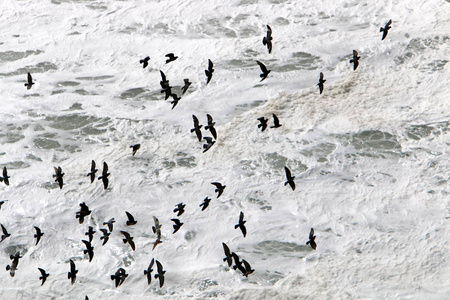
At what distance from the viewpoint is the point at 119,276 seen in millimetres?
12188

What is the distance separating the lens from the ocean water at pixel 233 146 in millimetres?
12641

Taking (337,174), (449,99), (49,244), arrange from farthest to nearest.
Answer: (449,99) → (337,174) → (49,244)

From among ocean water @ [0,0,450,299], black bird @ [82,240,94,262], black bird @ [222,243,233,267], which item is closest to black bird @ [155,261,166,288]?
Answer: ocean water @ [0,0,450,299]

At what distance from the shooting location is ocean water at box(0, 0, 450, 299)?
1264cm

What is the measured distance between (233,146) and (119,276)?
169 inches

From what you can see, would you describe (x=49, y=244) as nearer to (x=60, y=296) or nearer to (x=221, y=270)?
(x=60, y=296)

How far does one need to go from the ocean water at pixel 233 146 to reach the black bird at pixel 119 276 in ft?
0.57

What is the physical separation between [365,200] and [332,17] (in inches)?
263

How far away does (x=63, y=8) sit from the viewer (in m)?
20.5

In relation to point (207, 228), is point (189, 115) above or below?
above

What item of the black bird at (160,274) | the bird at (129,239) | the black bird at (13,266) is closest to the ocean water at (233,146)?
the black bird at (13,266)

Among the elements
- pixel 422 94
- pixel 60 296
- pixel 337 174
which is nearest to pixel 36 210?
pixel 60 296

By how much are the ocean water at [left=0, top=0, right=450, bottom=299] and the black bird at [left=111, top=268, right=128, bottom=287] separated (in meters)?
0.17

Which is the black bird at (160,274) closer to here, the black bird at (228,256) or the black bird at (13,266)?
the black bird at (228,256)
